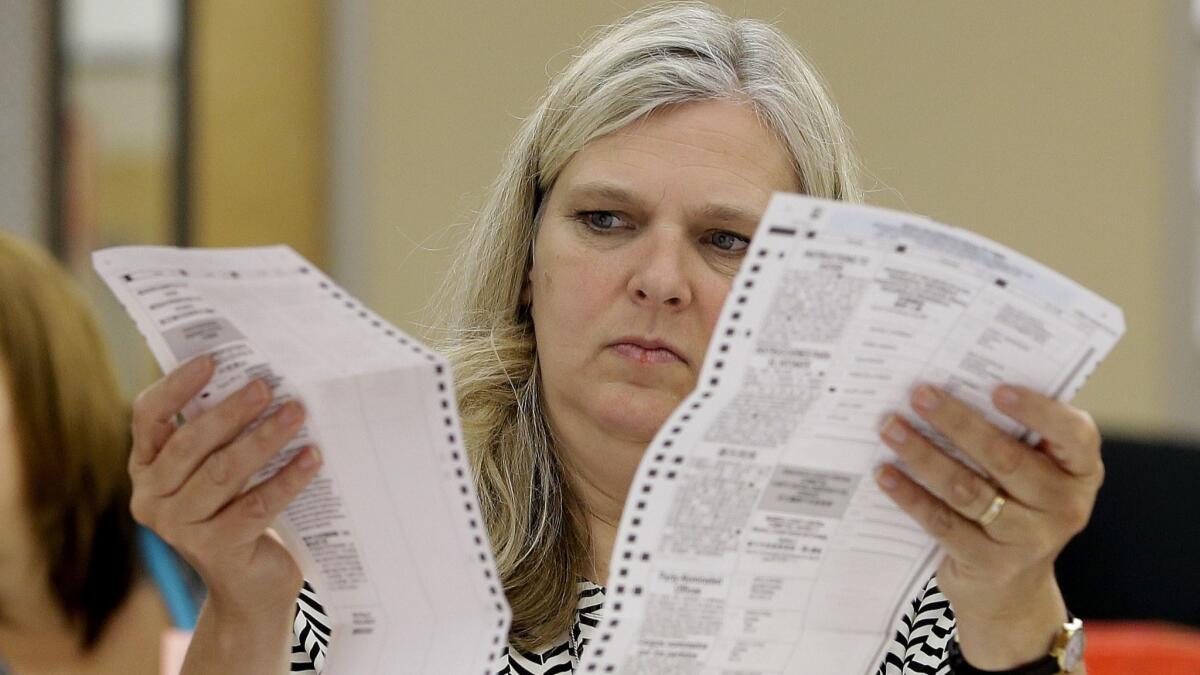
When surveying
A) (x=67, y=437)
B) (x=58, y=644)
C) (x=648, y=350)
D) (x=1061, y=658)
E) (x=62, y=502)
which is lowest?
(x=58, y=644)

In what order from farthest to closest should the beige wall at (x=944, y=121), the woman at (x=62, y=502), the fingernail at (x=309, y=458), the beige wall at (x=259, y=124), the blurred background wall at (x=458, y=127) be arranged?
the beige wall at (x=944, y=121)
the beige wall at (x=259, y=124)
the blurred background wall at (x=458, y=127)
the woman at (x=62, y=502)
the fingernail at (x=309, y=458)

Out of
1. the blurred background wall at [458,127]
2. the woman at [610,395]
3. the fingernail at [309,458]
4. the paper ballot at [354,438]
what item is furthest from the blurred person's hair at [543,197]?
the blurred background wall at [458,127]

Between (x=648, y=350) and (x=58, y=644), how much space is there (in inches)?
63.4

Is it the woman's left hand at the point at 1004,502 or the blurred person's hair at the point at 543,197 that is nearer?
the woman's left hand at the point at 1004,502

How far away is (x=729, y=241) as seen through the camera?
54.0 inches

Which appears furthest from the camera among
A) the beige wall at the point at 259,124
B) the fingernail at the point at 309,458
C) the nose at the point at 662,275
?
the beige wall at the point at 259,124

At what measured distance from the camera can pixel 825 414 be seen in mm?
1040

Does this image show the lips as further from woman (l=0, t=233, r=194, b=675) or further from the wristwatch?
woman (l=0, t=233, r=194, b=675)

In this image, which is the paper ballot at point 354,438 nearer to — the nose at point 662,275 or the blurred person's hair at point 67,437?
the nose at point 662,275

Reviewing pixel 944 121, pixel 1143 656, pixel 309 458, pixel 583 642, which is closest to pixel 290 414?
pixel 309 458

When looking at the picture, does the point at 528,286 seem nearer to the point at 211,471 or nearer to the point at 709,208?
the point at 709,208

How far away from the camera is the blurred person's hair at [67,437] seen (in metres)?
2.46

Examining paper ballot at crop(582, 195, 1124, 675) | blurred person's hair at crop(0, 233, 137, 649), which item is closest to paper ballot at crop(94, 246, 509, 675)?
paper ballot at crop(582, 195, 1124, 675)

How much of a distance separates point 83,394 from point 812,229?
1856mm
